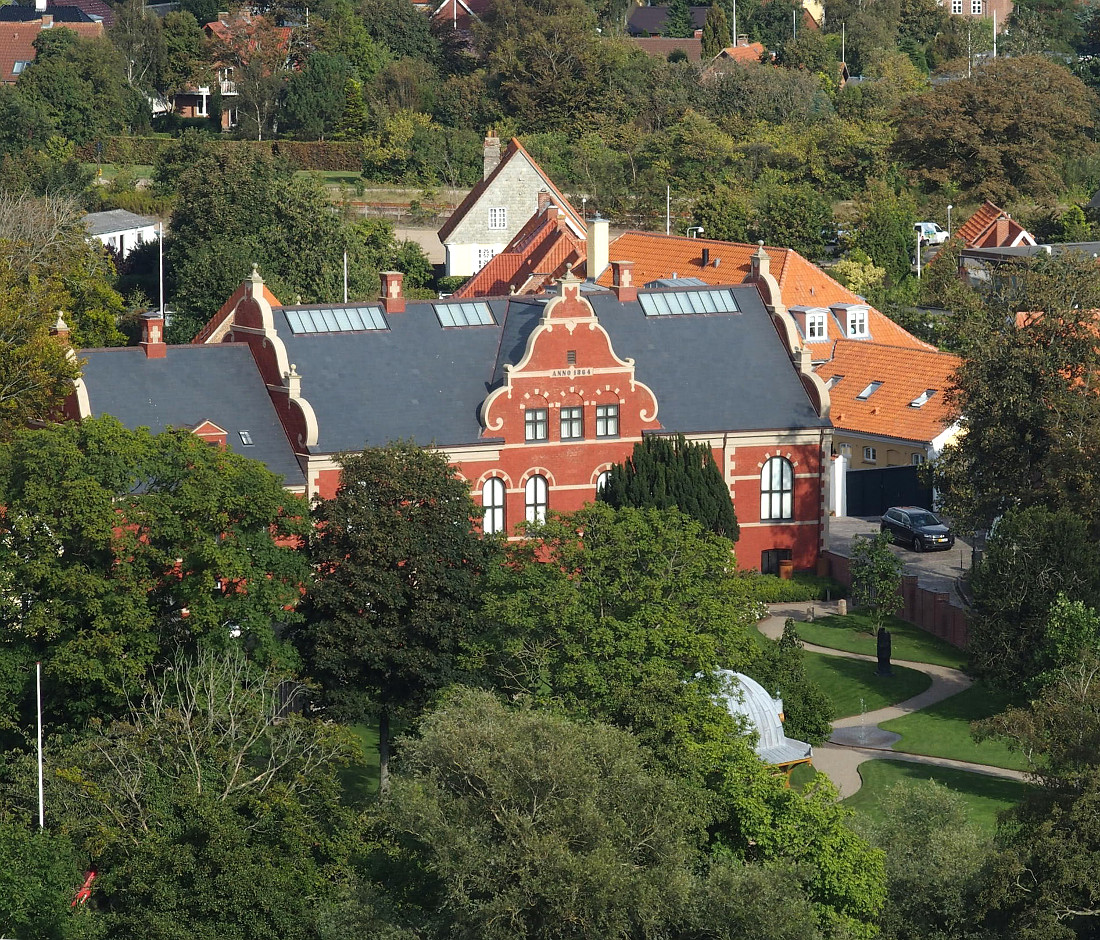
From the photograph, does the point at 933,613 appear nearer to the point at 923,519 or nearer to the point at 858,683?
the point at 858,683

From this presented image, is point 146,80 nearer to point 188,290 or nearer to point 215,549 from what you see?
point 188,290

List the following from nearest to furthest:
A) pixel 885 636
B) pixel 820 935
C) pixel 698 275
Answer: pixel 820 935 < pixel 885 636 < pixel 698 275

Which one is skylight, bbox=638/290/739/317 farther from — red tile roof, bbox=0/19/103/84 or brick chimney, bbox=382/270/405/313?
red tile roof, bbox=0/19/103/84

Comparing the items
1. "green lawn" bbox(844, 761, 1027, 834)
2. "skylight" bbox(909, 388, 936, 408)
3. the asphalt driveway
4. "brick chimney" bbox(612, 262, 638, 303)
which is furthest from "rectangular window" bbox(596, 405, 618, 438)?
"green lawn" bbox(844, 761, 1027, 834)

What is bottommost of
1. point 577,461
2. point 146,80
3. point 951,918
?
point 951,918

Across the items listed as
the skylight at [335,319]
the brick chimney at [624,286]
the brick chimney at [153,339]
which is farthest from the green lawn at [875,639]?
the brick chimney at [153,339]

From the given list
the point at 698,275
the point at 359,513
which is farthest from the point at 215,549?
the point at 698,275

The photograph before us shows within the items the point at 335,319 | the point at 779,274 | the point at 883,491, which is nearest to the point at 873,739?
the point at 883,491
